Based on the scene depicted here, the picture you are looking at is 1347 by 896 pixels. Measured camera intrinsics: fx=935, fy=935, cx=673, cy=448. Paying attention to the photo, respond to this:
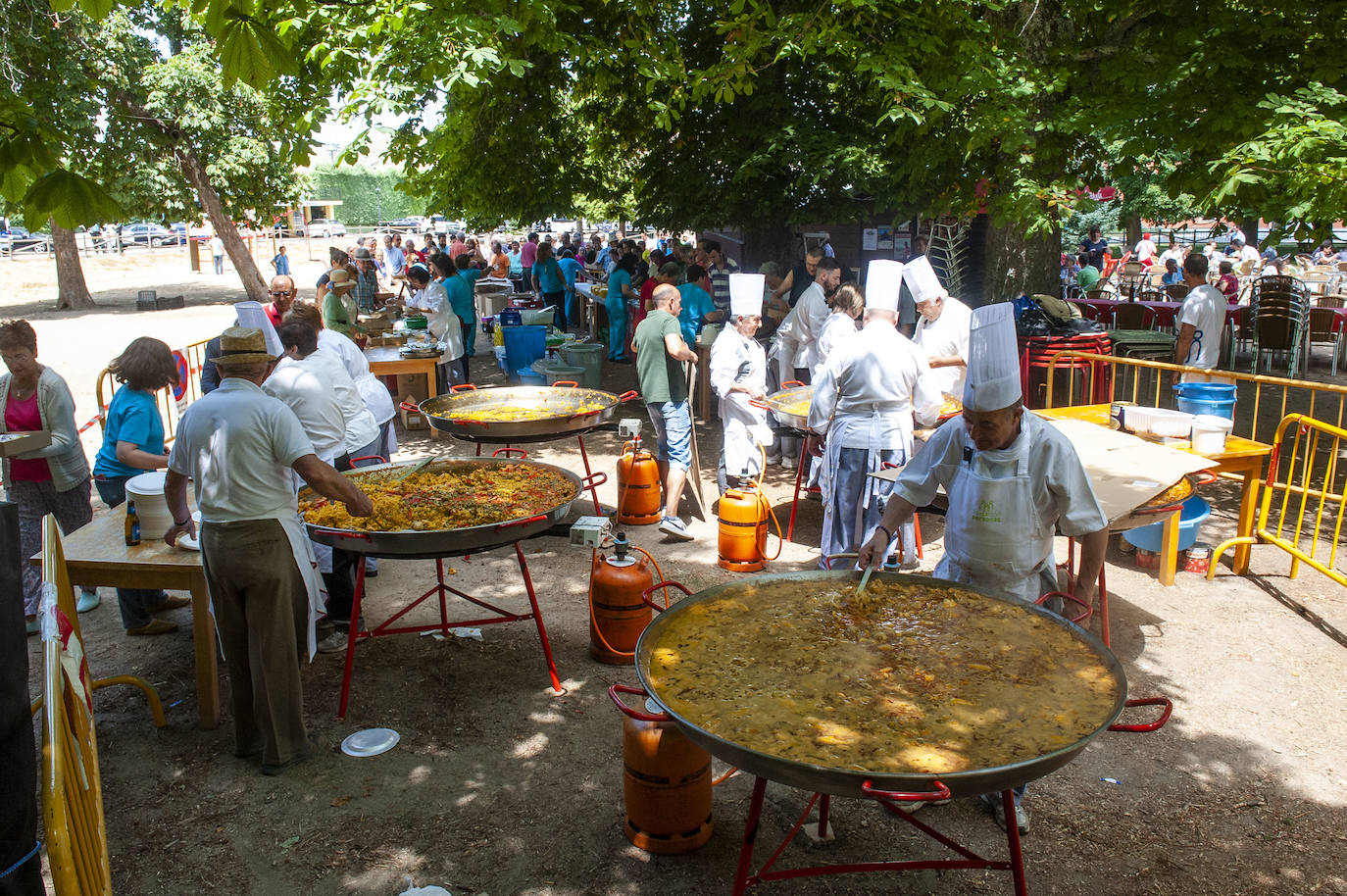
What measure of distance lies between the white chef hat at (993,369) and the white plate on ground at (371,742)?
10.8ft

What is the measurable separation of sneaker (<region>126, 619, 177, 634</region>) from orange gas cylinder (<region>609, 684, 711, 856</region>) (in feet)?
12.2

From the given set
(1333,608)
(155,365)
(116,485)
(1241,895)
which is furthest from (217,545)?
(1333,608)

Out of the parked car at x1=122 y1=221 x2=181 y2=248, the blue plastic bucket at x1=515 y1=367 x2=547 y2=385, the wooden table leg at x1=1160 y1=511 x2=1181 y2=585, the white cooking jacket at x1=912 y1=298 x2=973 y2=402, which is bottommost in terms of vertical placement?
the wooden table leg at x1=1160 y1=511 x2=1181 y2=585

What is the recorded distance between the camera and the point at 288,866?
384 centimetres

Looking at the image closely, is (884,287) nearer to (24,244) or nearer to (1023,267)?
(1023,267)

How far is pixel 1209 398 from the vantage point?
23.3ft

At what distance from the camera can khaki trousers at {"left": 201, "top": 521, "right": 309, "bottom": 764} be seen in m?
A: 4.27

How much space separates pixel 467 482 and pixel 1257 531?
A: 5528 millimetres

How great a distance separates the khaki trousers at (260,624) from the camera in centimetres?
427

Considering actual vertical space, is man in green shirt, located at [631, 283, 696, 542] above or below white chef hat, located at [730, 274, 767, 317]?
below

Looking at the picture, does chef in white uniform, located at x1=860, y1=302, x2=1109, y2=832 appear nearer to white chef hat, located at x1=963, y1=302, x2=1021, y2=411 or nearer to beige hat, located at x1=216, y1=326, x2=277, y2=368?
white chef hat, located at x1=963, y1=302, x2=1021, y2=411

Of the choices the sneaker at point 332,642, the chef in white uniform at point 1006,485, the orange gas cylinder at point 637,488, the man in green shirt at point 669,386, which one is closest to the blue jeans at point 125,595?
the sneaker at point 332,642

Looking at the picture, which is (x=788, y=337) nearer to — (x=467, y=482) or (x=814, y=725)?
(x=467, y=482)

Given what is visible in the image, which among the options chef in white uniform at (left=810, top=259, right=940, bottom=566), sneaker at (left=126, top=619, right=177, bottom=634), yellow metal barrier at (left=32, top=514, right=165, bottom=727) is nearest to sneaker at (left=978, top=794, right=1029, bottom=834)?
chef in white uniform at (left=810, top=259, right=940, bottom=566)
